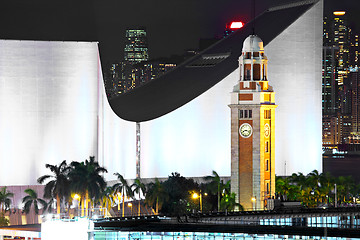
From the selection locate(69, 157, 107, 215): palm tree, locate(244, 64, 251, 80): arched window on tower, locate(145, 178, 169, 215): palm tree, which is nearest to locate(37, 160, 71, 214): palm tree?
locate(69, 157, 107, 215): palm tree

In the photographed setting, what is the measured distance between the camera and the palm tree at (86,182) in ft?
266

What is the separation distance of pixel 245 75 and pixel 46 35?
15.8 m

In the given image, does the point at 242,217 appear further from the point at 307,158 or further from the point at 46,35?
the point at 307,158

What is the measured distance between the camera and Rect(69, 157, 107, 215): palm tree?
81.0 meters

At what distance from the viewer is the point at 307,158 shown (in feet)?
365

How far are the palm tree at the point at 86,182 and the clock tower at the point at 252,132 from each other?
8.66 meters

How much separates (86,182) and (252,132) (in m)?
11.1

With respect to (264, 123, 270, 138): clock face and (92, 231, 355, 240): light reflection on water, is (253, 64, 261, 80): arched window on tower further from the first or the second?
(92, 231, 355, 240): light reflection on water

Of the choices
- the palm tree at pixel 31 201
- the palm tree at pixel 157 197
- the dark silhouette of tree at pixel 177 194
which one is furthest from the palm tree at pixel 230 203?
the palm tree at pixel 31 201

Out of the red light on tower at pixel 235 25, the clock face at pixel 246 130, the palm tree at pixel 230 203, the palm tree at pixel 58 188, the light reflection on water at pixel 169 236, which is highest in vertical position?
the red light on tower at pixel 235 25

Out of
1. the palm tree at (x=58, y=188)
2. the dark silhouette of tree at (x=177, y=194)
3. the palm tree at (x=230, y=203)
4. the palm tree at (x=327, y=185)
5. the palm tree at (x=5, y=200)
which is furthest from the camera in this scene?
the palm tree at (x=327, y=185)

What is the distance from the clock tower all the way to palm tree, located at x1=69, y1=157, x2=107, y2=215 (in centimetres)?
866

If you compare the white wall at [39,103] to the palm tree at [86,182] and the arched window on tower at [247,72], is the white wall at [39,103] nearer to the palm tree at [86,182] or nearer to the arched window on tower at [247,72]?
the palm tree at [86,182]

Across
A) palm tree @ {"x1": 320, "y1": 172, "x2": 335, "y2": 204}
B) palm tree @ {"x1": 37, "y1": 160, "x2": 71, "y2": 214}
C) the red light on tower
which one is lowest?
palm tree @ {"x1": 37, "y1": 160, "x2": 71, "y2": 214}
